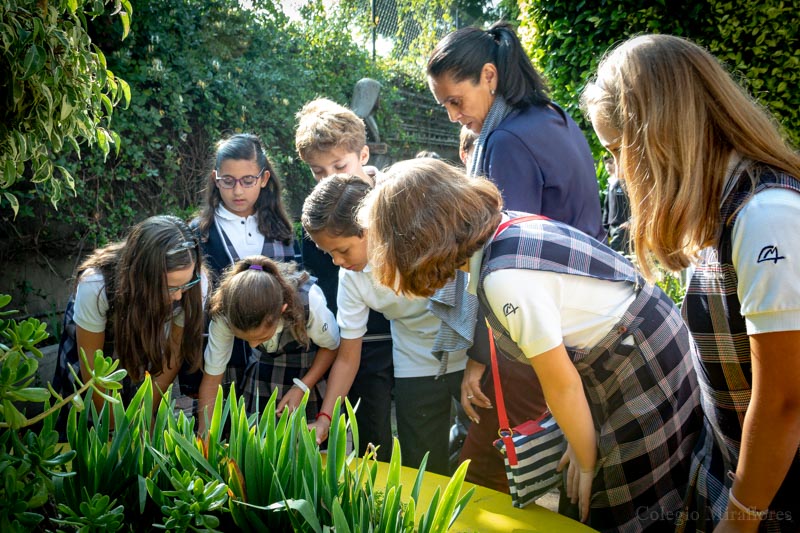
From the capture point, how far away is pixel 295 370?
301 cm

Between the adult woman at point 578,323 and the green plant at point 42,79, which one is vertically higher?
the green plant at point 42,79

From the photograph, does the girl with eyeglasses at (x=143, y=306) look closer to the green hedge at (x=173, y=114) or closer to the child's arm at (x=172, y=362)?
the child's arm at (x=172, y=362)

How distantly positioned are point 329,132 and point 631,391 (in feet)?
6.39

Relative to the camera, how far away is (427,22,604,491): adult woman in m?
2.32

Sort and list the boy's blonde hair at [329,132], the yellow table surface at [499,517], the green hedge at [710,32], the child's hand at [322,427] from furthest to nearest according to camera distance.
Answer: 1. the green hedge at [710,32]
2. the boy's blonde hair at [329,132]
3. the child's hand at [322,427]
4. the yellow table surface at [499,517]

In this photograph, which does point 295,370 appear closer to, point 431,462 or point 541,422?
point 431,462

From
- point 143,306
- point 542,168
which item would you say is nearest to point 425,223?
point 542,168

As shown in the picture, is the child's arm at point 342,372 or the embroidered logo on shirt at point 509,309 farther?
the child's arm at point 342,372

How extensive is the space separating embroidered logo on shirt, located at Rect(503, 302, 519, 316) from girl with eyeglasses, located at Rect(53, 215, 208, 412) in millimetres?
1611

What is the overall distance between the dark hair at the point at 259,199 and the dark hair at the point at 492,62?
121 centimetres

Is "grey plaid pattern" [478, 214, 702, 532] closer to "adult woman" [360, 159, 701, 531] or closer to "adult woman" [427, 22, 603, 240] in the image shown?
"adult woman" [360, 159, 701, 531]

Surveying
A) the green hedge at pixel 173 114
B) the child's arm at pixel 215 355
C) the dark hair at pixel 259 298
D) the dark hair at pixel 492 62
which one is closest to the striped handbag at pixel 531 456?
the dark hair at pixel 259 298

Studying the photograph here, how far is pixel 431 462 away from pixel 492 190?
1.50 m

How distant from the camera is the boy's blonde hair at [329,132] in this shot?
321 cm
